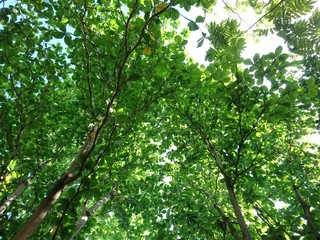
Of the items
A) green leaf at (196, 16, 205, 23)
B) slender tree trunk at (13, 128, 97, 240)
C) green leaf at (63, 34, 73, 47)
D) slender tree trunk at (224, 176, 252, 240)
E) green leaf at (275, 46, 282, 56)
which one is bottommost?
slender tree trunk at (13, 128, 97, 240)

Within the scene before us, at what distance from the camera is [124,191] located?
5.26m

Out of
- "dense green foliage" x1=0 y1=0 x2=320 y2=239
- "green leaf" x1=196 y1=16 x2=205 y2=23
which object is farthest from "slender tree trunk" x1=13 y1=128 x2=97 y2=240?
"green leaf" x1=196 y1=16 x2=205 y2=23

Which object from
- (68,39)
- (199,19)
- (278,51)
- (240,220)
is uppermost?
(278,51)

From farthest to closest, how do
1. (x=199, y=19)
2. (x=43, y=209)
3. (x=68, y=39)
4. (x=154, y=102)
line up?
1. (x=154, y=102)
2. (x=68, y=39)
3. (x=199, y=19)
4. (x=43, y=209)

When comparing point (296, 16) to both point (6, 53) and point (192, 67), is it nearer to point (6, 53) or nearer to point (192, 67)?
point (192, 67)

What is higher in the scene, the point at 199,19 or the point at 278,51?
the point at 278,51

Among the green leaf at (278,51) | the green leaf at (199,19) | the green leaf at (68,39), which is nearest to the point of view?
the green leaf at (199,19)

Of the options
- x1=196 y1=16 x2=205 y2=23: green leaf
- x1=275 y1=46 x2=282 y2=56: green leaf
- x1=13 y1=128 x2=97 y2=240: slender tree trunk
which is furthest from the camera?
x1=275 y1=46 x2=282 y2=56: green leaf

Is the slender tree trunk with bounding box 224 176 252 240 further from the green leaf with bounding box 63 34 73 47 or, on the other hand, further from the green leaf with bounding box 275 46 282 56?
the green leaf with bounding box 63 34 73 47

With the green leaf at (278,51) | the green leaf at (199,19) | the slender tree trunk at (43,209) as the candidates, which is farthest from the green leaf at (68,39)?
the green leaf at (278,51)

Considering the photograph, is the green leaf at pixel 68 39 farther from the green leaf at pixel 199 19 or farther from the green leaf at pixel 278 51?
the green leaf at pixel 278 51

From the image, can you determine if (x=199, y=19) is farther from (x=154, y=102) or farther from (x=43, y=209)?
(x=43, y=209)

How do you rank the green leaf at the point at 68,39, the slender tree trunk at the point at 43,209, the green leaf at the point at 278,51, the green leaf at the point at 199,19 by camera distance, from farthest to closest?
the green leaf at the point at 278,51
the green leaf at the point at 68,39
the green leaf at the point at 199,19
the slender tree trunk at the point at 43,209

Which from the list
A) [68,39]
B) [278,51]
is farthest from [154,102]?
[278,51]
